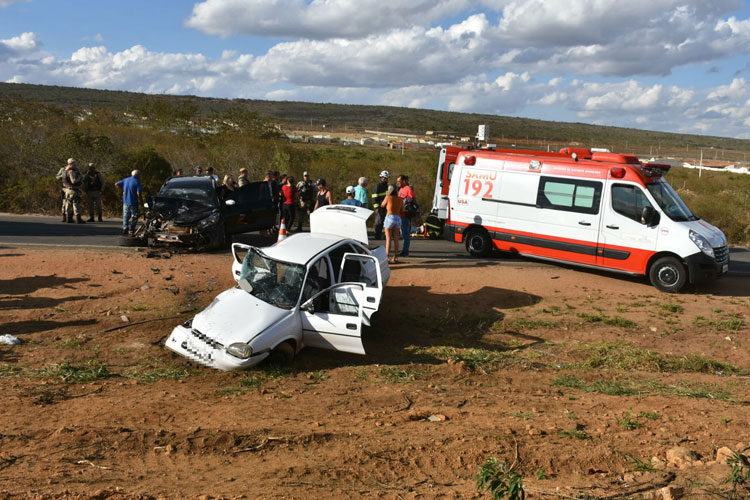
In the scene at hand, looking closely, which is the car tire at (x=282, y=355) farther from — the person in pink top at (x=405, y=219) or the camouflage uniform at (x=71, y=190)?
Answer: the camouflage uniform at (x=71, y=190)

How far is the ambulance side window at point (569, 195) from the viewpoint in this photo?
44.0ft

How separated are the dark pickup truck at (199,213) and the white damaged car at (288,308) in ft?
14.6

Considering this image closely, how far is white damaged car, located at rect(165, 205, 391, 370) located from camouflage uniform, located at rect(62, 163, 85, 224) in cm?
986

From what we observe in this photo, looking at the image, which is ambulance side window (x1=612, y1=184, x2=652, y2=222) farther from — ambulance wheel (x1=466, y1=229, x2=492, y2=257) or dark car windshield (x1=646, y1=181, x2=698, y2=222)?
A: ambulance wheel (x1=466, y1=229, x2=492, y2=257)

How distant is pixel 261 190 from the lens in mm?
15500

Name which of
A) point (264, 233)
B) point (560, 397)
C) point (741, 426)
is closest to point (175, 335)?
point (560, 397)

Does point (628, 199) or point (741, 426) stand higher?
point (628, 199)

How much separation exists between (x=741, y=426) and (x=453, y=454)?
3140 mm

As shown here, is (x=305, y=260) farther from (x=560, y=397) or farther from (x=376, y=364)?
(x=560, y=397)

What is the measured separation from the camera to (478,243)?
609 inches

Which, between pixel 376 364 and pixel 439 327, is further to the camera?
pixel 439 327

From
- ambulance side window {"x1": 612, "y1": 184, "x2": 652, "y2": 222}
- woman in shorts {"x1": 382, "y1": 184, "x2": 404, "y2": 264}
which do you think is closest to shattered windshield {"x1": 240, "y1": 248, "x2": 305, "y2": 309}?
woman in shorts {"x1": 382, "y1": 184, "x2": 404, "y2": 264}

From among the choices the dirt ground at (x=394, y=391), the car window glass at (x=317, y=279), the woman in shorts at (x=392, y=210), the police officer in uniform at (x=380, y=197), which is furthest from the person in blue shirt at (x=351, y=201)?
the car window glass at (x=317, y=279)

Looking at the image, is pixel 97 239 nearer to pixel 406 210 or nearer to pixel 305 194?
pixel 305 194
